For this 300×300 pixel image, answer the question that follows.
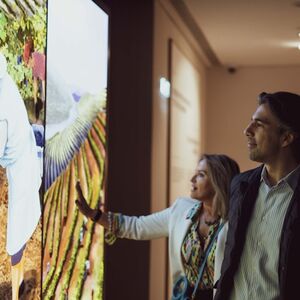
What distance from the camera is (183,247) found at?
308 centimetres

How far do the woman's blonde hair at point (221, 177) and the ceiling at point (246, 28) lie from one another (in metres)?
2.70

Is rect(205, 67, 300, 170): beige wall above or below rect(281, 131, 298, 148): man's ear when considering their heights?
above

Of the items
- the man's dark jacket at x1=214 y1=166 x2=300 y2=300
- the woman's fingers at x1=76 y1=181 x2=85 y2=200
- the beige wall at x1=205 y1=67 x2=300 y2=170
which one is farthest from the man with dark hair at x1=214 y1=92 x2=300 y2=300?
the beige wall at x1=205 y1=67 x2=300 y2=170

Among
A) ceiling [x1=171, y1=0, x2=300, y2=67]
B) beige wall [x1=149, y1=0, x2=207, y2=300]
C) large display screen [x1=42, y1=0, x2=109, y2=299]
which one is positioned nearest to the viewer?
large display screen [x1=42, y1=0, x2=109, y2=299]

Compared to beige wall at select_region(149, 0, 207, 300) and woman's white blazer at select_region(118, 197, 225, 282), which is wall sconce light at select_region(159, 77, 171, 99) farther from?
woman's white blazer at select_region(118, 197, 225, 282)

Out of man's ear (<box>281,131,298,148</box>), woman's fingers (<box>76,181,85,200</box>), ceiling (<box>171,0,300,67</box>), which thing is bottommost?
woman's fingers (<box>76,181,85,200</box>)

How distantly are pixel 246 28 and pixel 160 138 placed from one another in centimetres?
162

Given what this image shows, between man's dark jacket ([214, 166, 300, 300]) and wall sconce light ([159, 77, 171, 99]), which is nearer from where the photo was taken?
man's dark jacket ([214, 166, 300, 300])

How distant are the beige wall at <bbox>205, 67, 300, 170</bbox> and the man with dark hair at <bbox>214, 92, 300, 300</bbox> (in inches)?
244

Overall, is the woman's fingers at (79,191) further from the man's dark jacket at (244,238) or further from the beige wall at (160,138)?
Result: the beige wall at (160,138)

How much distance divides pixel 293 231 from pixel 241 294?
313 millimetres

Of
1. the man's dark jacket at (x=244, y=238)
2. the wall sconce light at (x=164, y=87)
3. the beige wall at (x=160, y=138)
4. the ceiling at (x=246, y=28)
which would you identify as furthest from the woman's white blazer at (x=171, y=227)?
the ceiling at (x=246, y=28)

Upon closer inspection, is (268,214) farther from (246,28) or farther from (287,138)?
(246,28)

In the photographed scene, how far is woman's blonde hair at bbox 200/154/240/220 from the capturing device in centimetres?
→ 308
